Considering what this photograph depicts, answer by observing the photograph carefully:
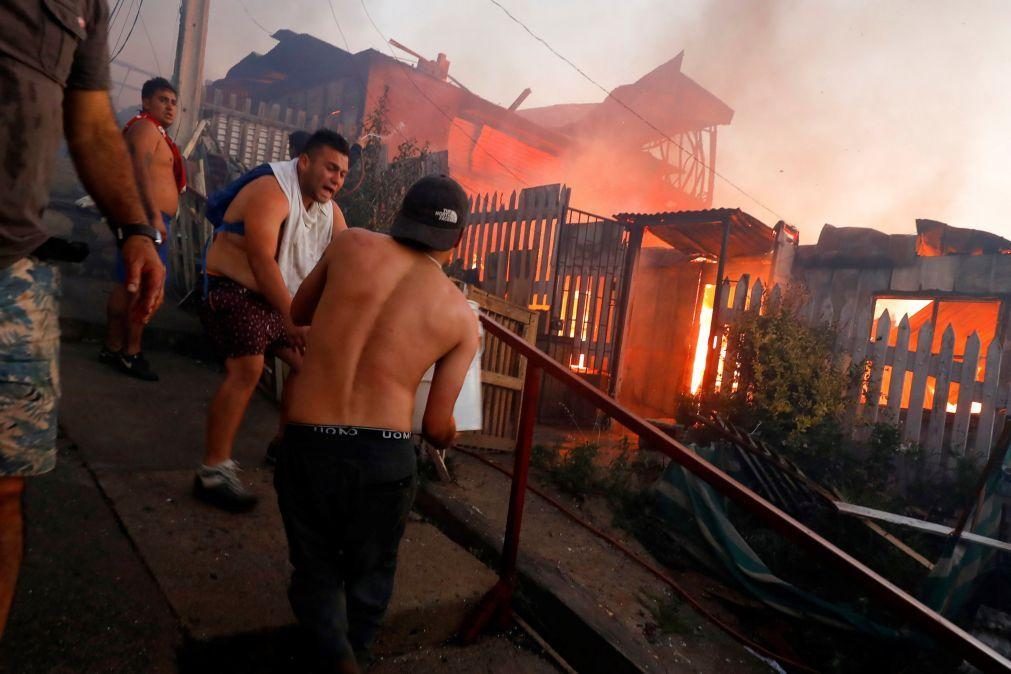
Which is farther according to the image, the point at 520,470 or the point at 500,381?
the point at 500,381

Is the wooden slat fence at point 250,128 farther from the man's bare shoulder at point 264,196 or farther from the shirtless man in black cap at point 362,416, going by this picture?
the shirtless man in black cap at point 362,416

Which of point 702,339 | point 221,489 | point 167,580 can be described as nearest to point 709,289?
point 702,339

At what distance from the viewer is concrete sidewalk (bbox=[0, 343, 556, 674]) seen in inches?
62.2

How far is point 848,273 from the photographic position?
8906 mm

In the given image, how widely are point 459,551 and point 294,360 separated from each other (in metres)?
1.21

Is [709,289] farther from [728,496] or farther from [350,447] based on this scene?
[350,447]

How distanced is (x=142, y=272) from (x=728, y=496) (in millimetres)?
1703

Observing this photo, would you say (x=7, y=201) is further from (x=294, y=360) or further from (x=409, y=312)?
(x=294, y=360)

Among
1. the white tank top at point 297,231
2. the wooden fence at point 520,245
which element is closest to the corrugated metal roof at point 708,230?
the wooden fence at point 520,245

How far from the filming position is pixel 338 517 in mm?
1666

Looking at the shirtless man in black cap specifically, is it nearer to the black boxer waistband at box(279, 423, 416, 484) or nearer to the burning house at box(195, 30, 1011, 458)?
the black boxer waistband at box(279, 423, 416, 484)

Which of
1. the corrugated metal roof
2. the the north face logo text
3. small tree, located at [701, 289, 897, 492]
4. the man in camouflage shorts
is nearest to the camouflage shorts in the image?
the man in camouflage shorts

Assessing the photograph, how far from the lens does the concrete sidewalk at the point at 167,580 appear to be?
1.58 metres

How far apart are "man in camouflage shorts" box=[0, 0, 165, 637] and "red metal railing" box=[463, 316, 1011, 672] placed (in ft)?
4.58
